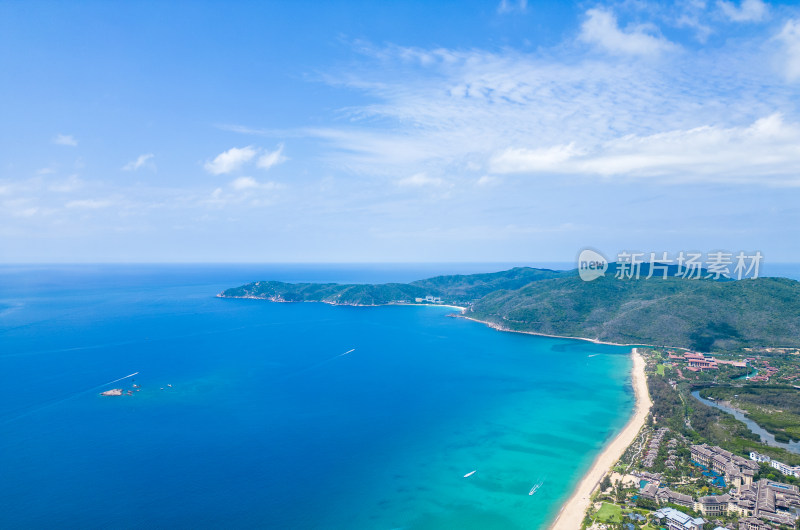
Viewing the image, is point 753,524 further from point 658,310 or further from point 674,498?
point 658,310

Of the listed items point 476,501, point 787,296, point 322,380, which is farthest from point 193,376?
point 787,296

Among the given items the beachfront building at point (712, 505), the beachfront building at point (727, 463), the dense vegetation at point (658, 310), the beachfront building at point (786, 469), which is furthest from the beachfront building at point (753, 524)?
the dense vegetation at point (658, 310)

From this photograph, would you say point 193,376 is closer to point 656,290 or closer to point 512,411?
point 512,411

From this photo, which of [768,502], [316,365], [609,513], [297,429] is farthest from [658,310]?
[297,429]

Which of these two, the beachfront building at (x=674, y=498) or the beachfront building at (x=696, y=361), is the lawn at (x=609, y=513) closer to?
the beachfront building at (x=674, y=498)

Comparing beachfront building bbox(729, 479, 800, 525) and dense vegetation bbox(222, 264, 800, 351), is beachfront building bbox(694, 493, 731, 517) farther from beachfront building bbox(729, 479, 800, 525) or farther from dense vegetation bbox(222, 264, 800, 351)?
dense vegetation bbox(222, 264, 800, 351)

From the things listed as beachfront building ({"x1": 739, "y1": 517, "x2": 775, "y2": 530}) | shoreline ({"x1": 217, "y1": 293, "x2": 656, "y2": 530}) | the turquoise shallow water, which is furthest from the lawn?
beachfront building ({"x1": 739, "y1": 517, "x2": 775, "y2": 530})
